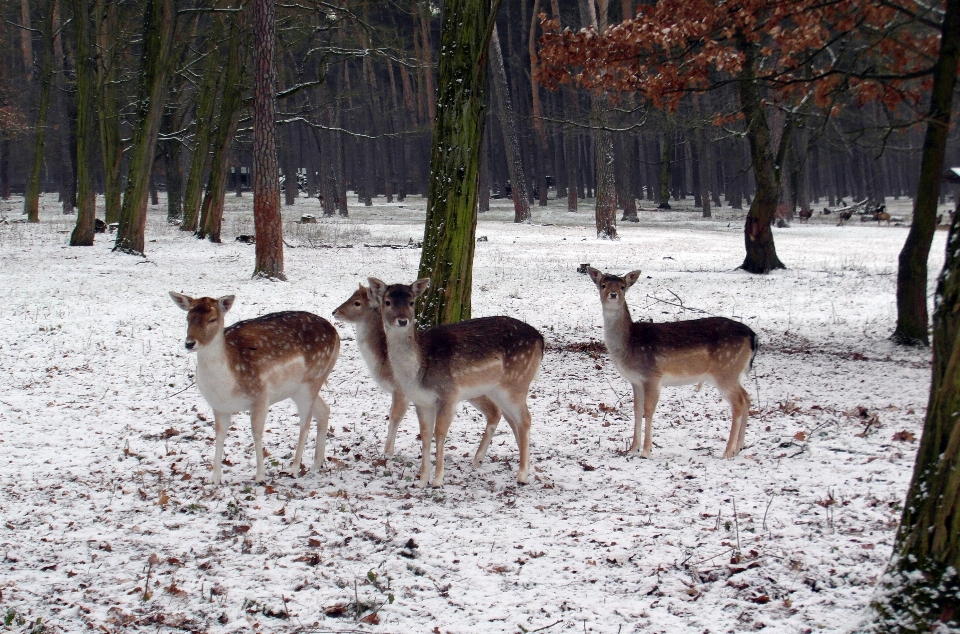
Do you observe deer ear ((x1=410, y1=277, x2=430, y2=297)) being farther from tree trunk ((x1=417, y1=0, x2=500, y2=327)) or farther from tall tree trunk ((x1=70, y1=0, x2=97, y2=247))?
tall tree trunk ((x1=70, y1=0, x2=97, y2=247))

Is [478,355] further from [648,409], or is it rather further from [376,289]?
[648,409]

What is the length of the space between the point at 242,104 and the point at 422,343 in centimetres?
1915

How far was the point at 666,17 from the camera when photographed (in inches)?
539

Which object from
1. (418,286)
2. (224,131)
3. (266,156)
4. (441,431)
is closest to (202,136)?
(224,131)

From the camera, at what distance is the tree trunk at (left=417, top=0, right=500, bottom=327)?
9859mm

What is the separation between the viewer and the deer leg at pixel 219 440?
6.66 meters

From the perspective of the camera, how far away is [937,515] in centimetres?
344

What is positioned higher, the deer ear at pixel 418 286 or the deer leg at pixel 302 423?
the deer ear at pixel 418 286

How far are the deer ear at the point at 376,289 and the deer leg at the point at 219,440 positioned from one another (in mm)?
1570

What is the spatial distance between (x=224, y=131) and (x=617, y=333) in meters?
19.9

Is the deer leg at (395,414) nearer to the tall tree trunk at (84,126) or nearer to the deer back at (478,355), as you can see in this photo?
the deer back at (478,355)

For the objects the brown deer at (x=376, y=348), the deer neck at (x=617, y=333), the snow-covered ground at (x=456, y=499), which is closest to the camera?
the snow-covered ground at (x=456, y=499)

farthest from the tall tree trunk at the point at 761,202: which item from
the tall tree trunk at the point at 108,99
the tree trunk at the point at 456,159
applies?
the tall tree trunk at the point at 108,99

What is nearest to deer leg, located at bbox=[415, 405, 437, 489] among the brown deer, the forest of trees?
the brown deer
